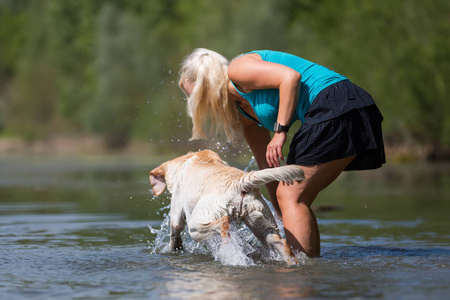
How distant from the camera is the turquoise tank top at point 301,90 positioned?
4.91 meters

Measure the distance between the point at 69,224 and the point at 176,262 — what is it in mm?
3414

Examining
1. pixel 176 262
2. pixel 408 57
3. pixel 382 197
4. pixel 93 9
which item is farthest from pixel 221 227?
pixel 93 9

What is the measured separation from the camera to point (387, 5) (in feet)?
85.6

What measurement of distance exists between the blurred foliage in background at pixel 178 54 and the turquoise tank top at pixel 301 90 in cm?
113

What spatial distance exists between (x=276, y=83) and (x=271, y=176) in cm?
65

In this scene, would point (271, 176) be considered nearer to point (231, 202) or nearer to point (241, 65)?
point (231, 202)

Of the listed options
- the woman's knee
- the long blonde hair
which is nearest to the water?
the woman's knee

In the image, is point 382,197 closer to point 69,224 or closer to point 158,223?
point 158,223

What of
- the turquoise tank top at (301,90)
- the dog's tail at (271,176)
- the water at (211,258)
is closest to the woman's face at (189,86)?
the turquoise tank top at (301,90)

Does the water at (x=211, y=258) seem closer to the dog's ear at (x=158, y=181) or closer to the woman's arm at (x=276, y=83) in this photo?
the dog's ear at (x=158, y=181)

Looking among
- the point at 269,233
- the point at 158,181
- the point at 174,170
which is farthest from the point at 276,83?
the point at 158,181

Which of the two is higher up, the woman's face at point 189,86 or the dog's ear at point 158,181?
the woman's face at point 189,86

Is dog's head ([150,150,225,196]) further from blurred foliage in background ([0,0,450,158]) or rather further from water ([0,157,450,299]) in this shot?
water ([0,157,450,299])

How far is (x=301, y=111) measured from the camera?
499cm
